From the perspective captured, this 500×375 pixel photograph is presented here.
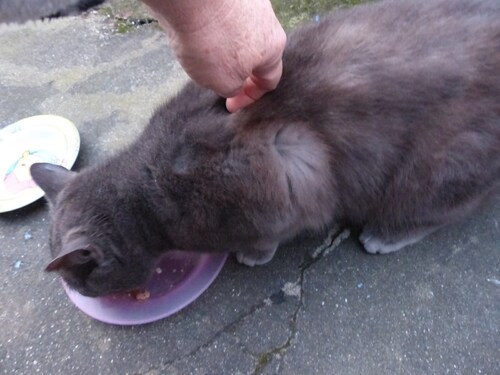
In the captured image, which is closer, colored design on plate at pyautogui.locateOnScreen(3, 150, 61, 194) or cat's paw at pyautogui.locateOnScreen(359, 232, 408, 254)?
cat's paw at pyautogui.locateOnScreen(359, 232, 408, 254)

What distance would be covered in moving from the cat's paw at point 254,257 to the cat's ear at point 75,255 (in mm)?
496

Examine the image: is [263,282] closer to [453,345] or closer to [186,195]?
[186,195]

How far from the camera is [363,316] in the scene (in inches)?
64.6

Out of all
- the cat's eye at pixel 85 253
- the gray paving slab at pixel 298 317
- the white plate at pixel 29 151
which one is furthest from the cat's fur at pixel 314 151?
the white plate at pixel 29 151

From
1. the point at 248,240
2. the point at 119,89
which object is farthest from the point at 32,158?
the point at 248,240

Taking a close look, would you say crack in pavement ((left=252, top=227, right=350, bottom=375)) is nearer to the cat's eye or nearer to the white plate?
the cat's eye

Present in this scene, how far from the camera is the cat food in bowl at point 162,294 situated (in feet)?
5.33

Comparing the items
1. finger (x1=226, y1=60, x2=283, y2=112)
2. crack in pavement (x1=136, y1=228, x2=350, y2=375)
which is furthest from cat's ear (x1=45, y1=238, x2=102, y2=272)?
finger (x1=226, y1=60, x2=283, y2=112)

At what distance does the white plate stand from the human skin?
112 cm

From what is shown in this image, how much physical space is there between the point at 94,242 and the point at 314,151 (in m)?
0.69

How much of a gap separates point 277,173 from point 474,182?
1.95 ft

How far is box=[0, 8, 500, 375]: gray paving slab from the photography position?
5.15 feet

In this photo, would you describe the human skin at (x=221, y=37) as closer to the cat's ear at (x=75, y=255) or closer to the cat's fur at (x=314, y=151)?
the cat's fur at (x=314, y=151)

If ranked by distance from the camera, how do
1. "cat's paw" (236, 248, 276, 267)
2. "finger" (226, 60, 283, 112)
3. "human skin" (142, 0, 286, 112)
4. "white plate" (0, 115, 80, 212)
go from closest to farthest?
"human skin" (142, 0, 286, 112)
"finger" (226, 60, 283, 112)
"cat's paw" (236, 248, 276, 267)
"white plate" (0, 115, 80, 212)
